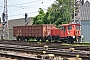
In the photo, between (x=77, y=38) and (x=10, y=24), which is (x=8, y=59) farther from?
(x=10, y=24)

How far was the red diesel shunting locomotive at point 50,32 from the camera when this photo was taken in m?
29.2

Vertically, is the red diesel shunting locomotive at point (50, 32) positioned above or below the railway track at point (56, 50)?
above

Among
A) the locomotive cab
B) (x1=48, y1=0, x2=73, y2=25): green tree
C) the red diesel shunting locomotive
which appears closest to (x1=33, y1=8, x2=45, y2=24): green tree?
(x1=48, y1=0, x2=73, y2=25): green tree

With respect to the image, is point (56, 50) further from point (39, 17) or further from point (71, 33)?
point (39, 17)

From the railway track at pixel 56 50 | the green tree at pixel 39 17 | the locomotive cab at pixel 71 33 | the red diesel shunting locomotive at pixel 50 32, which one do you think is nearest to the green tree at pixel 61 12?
the green tree at pixel 39 17

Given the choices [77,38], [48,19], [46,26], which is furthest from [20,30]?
[48,19]

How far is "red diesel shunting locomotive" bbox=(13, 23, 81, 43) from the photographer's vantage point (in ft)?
95.7

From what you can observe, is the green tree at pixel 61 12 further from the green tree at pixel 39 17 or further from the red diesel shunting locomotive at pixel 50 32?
the red diesel shunting locomotive at pixel 50 32

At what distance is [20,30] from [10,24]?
5318 cm

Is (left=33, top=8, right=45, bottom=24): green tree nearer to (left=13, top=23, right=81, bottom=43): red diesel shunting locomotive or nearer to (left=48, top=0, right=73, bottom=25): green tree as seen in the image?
(left=48, top=0, right=73, bottom=25): green tree

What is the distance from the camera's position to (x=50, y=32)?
3397 centimetres

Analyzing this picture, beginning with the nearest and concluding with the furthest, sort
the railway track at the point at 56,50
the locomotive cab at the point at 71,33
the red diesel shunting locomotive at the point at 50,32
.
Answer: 1. the railway track at the point at 56,50
2. the locomotive cab at the point at 71,33
3. the red diesel shunting locomotive at the point at 50,32

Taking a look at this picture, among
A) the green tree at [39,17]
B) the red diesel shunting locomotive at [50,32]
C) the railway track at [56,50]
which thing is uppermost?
the green tree at [39,17]

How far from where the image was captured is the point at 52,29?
33.3 m
